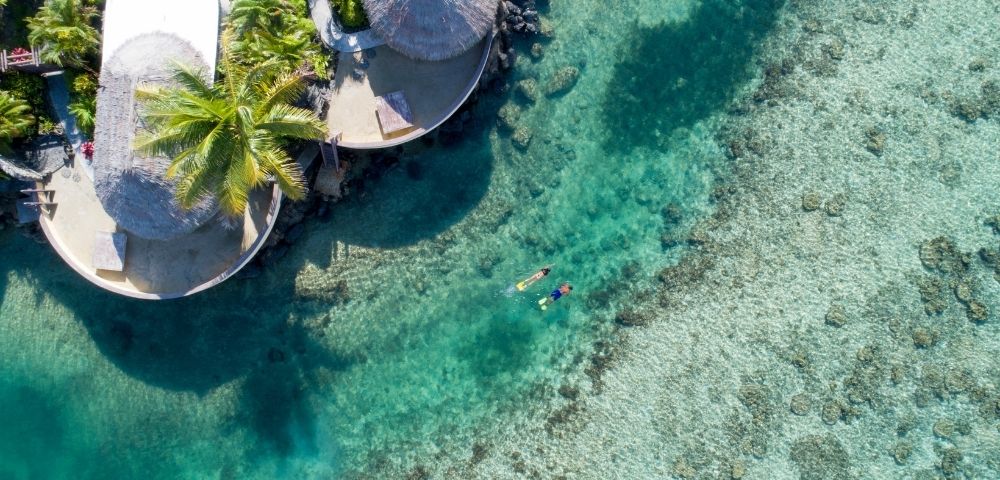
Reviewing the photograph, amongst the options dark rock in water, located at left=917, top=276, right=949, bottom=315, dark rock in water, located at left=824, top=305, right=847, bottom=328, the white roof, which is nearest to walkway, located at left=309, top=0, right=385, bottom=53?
the white roof

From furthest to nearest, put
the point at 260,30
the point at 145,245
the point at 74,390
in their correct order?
1. the point at 74,390
2. the point at 145,245
3. the point at 260,30

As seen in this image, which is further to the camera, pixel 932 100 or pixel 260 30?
pixel 932 100

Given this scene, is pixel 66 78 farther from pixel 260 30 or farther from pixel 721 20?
pixel 721 20

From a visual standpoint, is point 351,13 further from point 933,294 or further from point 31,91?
point 933,294

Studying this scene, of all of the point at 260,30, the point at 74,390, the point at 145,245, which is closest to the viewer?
the point at 260,30

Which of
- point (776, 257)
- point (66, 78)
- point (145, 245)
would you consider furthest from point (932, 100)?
point (66, 78)

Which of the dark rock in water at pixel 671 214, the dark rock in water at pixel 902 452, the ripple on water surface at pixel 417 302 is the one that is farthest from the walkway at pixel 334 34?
the dark rock in water at pixel 902 452

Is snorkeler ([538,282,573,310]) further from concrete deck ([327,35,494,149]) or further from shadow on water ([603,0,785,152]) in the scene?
concrete deck ([327,35,494,149])
